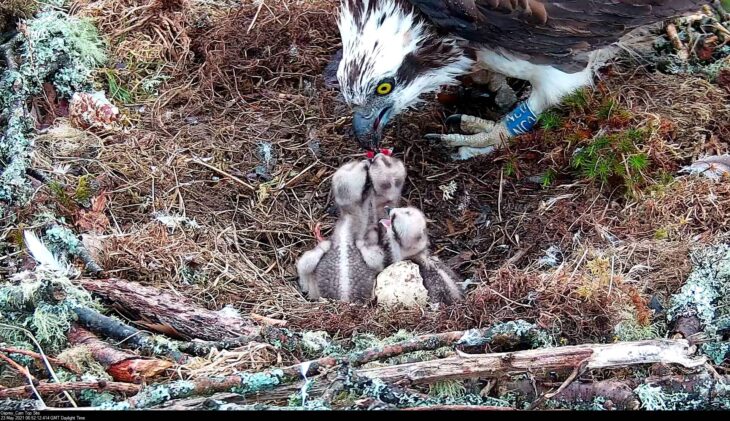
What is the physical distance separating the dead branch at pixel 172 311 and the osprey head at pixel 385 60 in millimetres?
1297

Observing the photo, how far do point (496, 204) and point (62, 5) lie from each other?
2924 millimetres

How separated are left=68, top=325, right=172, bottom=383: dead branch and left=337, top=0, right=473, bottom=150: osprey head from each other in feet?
5.56

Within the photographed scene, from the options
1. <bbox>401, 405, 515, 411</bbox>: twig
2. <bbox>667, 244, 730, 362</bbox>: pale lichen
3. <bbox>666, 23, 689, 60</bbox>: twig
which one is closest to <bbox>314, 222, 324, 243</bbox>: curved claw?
<bbox>401, 405, 515, 411</bbox>: twig

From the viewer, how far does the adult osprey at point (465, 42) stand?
3977mm

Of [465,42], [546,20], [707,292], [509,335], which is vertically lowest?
[707,292]

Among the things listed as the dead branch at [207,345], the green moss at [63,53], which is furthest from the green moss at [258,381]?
the green moss at [63,53]

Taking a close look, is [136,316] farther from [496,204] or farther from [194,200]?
[496,204]

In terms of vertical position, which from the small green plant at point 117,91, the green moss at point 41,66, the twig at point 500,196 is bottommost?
the twig at point 500,196

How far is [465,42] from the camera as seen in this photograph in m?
4.29

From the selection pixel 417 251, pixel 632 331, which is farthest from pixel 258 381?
pixel 632 331

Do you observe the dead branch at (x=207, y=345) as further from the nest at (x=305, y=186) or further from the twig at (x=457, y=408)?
the twig at (x=457, y=408)

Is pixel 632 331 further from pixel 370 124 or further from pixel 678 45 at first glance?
pixel 678 45

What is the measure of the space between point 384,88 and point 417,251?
85 centimetres

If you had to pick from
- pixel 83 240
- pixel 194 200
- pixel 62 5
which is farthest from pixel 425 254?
pixel 62 5
